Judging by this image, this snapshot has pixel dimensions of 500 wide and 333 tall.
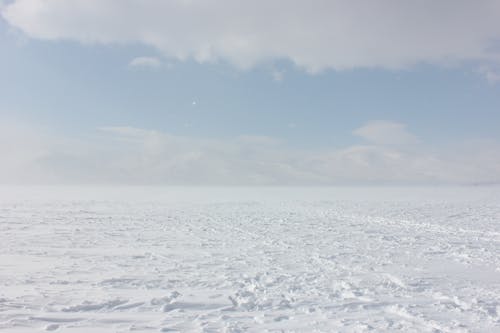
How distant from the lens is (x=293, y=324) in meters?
5.05

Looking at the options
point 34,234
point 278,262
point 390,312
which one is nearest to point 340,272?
point 278,262

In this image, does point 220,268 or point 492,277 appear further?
point 220,268

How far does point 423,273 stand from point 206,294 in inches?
183

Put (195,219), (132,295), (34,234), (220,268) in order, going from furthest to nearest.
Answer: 1. (195,219)
2. (34,234)
3. (220,268)
4. (132,295)

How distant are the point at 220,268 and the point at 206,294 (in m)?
1.77

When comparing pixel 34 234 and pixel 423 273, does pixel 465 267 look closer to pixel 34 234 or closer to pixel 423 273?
pixel 423 273

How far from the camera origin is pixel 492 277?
7438mm

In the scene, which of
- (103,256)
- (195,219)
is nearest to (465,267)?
(103,256)

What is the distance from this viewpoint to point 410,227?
1503 centimetres

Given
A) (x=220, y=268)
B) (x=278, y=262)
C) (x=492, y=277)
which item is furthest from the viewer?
(x=278, y=262)

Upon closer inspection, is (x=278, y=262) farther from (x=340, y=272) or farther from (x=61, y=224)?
(x=61, y=224)

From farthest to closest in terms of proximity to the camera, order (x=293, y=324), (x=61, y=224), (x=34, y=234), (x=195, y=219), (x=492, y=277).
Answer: (x=195, y=219)
(x=61, y=224)
(x=34, y=234)
(x=492, y=277)
(x=293, y=324)

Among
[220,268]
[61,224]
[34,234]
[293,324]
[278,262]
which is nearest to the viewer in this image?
[293,324]

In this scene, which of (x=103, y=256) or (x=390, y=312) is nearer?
(x=390, y=312)
